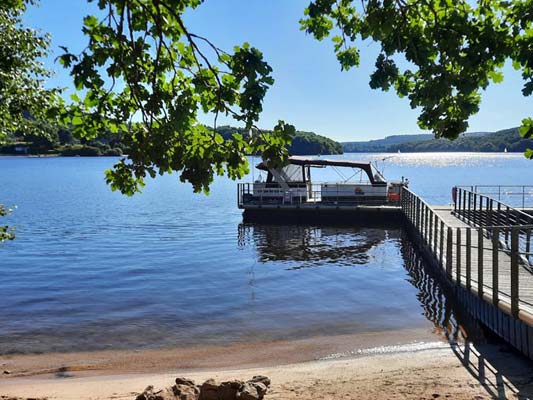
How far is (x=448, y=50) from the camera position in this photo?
4.79 meters

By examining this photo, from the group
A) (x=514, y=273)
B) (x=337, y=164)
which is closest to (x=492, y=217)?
(x=514, y=273)

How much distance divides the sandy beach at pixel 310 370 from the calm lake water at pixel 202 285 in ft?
2.53

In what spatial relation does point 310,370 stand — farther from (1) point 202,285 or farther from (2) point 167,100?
(1) point 202,285

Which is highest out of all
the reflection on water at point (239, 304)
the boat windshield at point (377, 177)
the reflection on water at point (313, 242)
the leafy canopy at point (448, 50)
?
the leafy canopy at point (448, 50)

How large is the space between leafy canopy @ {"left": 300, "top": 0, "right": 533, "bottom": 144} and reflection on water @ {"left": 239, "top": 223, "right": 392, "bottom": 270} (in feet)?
47.1

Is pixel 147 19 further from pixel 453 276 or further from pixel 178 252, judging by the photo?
pixel 178 252

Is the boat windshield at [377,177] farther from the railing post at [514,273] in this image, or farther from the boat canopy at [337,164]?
the railing post at [514,273]

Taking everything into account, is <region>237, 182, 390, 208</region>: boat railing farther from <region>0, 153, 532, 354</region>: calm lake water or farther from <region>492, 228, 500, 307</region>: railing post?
<region>492, 228, 500, 307</region>: railing post

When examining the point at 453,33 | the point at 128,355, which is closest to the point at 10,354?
the point at 128,355

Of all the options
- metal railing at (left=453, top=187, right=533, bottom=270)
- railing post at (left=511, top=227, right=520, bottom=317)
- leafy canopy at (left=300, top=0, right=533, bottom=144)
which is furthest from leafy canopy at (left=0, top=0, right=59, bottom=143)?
metal railing at (left=453, top=187, right=533, bottom=270)

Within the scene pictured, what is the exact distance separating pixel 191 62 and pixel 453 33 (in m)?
2.73

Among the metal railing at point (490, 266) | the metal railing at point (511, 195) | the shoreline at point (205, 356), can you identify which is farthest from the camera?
the metal railing at point (511, 195)

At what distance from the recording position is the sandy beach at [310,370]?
23.4ft

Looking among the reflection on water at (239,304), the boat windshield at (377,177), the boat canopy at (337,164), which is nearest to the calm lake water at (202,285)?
the reflection on water at (239,304)
